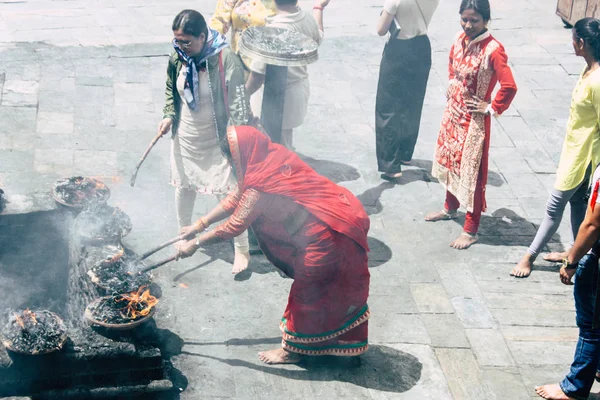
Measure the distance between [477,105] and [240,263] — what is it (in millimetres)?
2414

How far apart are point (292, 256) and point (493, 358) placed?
5.63ft

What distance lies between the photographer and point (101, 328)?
5.31m

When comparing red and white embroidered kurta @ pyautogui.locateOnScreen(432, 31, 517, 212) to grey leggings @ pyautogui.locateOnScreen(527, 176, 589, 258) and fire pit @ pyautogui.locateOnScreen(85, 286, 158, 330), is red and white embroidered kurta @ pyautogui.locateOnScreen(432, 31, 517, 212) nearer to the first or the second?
grey leggings @ pyautogui.locateOnScreen(527, 176, 589, 258)

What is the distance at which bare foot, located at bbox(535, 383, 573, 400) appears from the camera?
563 cm

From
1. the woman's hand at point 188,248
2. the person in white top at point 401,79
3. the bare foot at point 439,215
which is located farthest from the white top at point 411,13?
the woman's hand at point 188,248

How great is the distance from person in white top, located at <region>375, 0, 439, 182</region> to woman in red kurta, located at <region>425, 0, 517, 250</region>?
0.86 m

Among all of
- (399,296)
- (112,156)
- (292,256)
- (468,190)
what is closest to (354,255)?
(292,256)

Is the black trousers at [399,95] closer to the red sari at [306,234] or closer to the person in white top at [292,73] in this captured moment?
the person in white top at [292,73]

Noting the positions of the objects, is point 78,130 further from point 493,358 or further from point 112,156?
point 493,358

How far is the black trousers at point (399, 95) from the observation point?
8.09 m

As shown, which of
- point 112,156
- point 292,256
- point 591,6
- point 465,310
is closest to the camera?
point 292,256

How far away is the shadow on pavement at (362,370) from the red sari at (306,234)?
0.16 m

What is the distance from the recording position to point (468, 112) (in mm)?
7098

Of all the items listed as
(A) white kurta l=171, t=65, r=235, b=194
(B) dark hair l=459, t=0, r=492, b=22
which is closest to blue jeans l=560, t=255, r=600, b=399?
(B) dark hair l=459, t=0, r=492, b=22
